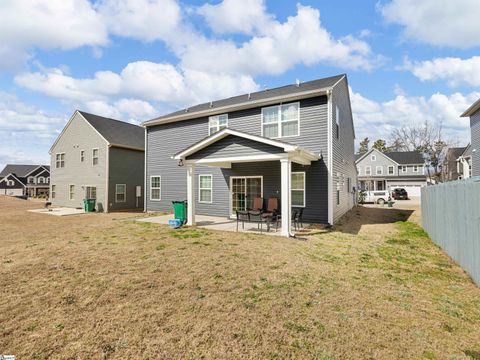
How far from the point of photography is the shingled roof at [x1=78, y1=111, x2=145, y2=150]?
19797 millimetres

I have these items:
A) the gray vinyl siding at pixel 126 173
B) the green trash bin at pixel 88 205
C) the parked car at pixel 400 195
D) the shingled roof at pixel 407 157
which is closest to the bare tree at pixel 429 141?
the shingled roof at pixel 407 157

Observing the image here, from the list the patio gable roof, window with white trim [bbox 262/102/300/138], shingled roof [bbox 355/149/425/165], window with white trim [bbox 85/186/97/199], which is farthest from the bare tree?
window with white trim [bbox 85/186/97/199]

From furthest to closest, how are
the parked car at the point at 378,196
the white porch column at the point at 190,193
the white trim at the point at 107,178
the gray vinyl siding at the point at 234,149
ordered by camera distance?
1. the parked car at the point at 378,196
2. the white trim at the point at 107,178
3. the white porch column at the point at 190,193
4. the gray vinyl siding at the point at 234,149

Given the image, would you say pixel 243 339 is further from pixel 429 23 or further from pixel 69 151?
pixel 69 151

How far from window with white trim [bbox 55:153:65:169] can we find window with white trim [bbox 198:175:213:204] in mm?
15435

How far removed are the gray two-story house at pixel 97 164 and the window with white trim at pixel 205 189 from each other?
8.37m

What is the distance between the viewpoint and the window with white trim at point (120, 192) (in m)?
19.3

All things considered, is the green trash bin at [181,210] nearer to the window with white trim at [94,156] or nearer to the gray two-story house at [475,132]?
the window with white trim at [94,156]

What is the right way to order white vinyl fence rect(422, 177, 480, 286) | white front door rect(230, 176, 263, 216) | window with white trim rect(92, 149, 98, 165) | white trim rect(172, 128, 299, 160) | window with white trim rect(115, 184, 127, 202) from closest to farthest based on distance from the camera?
white vinyl fence rect(422, 177, 480, 286) < white trim rect(172, 128, 299, 160) < white front door rect(230, 176, 263, 216) < window with white trim rect(115, 184, 127, 202) < window with white trim rect(92, 149, 98, 165)

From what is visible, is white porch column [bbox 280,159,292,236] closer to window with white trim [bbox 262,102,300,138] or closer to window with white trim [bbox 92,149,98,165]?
window with white trim [bbox 262,102,300,138]

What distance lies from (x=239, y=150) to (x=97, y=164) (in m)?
14.8

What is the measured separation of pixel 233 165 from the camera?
43.6ft

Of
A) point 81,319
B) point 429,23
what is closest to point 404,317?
point 81,319

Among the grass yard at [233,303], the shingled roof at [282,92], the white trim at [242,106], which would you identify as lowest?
the grass yard at [233,303]
